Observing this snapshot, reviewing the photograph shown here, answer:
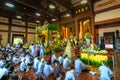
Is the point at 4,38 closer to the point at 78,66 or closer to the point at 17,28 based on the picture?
the point at 17,28

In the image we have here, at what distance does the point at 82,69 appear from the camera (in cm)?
563

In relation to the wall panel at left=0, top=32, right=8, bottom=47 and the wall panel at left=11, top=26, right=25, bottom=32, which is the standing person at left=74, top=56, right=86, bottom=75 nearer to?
the wall panel at left=0, top=32, right=8, bottom=47

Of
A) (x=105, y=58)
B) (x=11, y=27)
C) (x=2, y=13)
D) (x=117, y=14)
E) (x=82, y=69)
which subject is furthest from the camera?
(x=11, y=27)

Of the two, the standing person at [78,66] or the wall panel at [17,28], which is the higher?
the wall panel at [17,28]

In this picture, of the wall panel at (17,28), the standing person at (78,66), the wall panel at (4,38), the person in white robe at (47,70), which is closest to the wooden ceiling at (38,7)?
the wall panel at (17,28)

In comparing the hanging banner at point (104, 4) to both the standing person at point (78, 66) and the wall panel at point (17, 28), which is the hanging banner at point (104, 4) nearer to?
the standing person at point (78, 66)

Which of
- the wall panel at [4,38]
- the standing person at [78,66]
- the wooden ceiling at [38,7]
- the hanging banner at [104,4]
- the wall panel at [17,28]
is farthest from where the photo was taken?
the wall panel at [17,28]

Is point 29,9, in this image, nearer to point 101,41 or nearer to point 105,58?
point 101,41

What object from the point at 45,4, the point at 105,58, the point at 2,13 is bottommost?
the point at 105,58

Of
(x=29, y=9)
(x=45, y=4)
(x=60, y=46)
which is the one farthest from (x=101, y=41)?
(x=29, y=9)

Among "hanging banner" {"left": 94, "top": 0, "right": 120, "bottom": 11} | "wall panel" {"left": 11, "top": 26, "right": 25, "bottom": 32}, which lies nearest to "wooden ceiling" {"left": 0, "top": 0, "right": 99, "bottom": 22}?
"hanging banner" {"left": 94, "top": 0, "right": 120, "bottom": 11}

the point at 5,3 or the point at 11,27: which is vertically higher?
the point at 5,3

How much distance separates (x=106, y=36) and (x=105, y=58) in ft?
16.2

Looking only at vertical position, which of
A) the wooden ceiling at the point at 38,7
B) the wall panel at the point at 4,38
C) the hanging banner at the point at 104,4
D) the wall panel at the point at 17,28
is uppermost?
→ the wooden ceiling at the point at 38,7
